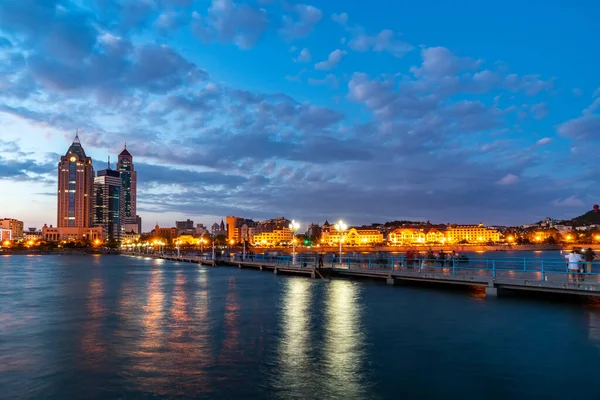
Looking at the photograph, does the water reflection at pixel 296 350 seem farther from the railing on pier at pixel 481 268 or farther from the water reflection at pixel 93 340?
the railing on pier at pixel 481 268

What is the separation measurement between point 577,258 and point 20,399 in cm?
2617

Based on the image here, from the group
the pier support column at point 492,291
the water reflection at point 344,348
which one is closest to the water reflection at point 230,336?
the water reflection at point 344,348

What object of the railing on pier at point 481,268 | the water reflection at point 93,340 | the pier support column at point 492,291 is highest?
the railing on pier at point 481,268

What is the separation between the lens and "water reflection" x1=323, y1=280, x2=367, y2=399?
1255 cm

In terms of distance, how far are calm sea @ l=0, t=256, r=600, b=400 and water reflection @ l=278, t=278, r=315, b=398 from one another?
6 cm

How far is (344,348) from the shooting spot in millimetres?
16953

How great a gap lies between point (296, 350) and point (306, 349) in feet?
1.22

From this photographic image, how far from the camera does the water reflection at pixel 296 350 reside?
41.9 ft

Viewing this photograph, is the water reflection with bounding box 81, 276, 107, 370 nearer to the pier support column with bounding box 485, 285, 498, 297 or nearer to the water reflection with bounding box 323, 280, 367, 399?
the water reflection with bounding box 323, 280, 367, 399

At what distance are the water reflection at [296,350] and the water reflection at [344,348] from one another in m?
0.62

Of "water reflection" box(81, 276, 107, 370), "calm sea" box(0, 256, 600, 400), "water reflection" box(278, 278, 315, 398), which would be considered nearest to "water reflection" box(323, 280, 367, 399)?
"calm sea" box(0, 256, 600, 400)

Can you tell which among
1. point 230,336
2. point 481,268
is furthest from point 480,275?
point 230,336

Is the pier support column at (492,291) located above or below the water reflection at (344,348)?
above

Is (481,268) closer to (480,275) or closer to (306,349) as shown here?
(480,275)
